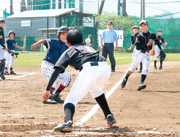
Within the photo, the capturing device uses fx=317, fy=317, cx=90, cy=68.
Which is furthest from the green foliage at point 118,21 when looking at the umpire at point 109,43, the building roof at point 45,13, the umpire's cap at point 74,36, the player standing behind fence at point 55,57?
the umpire's cap at point 74,36

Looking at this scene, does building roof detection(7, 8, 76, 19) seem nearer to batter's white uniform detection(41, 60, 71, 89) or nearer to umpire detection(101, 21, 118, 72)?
umpire detection(101, 21, 118, 72)

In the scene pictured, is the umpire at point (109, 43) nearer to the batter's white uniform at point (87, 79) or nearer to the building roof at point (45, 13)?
the batter's white uniform at point (87, 79)

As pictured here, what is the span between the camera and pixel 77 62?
14.6 ft

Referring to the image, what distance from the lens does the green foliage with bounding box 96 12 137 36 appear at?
4097cm

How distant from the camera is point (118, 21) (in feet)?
137

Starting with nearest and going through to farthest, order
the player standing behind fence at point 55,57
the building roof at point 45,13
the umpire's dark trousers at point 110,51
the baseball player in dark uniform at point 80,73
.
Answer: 1. the baseball player in dark uniform at point 80,73
2. the player standing behind fence at point 55,57
3. the umpire's dark trousers at point 110,51
4. the building roof at point 45,13

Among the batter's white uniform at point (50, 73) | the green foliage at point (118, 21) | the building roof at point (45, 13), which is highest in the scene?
the building roof at point (45, 13)

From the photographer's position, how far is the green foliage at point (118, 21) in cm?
4097

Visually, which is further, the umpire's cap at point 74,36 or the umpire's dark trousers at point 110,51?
the umpire's dark trousers at point 110,51

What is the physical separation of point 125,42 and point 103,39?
2579cm

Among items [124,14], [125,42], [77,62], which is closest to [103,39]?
[77,62]

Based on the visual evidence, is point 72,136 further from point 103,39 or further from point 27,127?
point 103,39

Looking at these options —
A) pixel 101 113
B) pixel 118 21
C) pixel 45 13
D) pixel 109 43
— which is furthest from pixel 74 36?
pixel 45 13

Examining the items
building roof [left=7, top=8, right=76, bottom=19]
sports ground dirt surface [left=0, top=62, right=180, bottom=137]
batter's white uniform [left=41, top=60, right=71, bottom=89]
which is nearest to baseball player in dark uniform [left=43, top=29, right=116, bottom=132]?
sports ground dirt surface [left=0, top=62, right=180, bottom=137]
